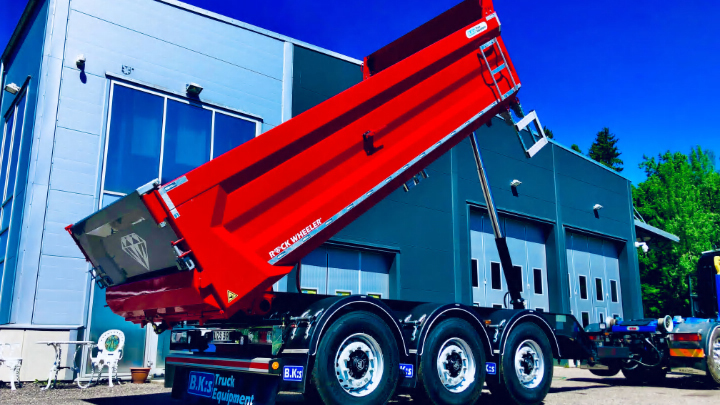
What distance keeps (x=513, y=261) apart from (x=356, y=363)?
16588 mm

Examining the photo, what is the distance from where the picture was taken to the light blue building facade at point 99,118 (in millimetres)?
11188

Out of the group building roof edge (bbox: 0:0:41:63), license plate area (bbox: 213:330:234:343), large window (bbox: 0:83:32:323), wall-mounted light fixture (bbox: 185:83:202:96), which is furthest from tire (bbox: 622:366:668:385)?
building roof edge (bbox: 0:0:41:63)

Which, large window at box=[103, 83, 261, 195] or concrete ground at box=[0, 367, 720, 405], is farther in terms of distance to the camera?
large window at box=[103, 83, 261, 195]

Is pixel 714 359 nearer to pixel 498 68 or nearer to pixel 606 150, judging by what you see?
pixel 498 68

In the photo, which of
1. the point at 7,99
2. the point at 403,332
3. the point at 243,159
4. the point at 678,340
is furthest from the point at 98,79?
the point at 678,340

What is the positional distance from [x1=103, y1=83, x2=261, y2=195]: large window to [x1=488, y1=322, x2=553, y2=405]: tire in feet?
28.1

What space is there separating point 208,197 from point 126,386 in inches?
272

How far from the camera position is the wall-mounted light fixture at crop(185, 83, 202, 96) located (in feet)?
44.3

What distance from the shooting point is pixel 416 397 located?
6168mm

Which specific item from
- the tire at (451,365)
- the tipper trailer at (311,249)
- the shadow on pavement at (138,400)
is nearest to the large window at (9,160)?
the shadow on pavement at (138,400)

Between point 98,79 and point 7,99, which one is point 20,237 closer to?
point 98,79

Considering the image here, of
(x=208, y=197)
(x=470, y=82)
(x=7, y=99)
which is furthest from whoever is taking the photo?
(x=7, y=99)

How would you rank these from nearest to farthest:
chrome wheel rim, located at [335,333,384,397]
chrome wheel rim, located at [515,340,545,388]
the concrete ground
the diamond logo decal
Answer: the diamond logo decal
chrome wheel rim, located at [335,333,384,397]
chrome wheel rim, located at [515,340,545,388]
the concrete ground

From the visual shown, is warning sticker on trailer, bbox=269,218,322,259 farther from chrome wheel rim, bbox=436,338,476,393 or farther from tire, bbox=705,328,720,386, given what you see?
tire, bbox=705,328,720,386
